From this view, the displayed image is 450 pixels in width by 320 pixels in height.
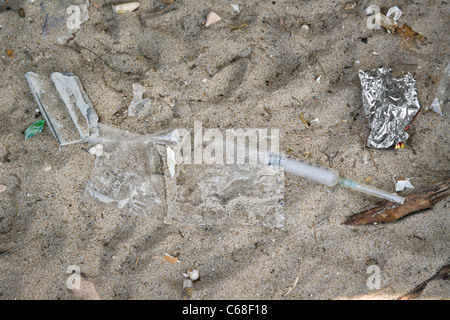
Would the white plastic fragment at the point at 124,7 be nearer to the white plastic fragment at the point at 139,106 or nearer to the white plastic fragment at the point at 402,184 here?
the white plastic fragment at the point at 139,106

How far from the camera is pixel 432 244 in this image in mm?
1908

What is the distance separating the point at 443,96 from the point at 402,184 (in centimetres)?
62

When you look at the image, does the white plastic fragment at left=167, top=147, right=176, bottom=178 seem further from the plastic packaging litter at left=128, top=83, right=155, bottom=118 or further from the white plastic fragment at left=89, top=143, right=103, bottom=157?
the white plastic fragment at left=89, top=143, right=103, bottom=157

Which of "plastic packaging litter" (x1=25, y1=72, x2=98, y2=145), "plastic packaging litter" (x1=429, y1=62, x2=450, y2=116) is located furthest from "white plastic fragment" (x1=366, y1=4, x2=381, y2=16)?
"plastic packaging litter" (x1=25, y1=72, x2=98, y2=145)

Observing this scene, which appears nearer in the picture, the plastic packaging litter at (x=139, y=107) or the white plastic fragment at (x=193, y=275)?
the white plastic fragment at (x=193, y=275)

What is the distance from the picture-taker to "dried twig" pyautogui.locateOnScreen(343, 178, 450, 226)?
6.34ft

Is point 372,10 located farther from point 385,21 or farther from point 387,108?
point 387,108

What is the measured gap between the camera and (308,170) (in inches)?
78.8

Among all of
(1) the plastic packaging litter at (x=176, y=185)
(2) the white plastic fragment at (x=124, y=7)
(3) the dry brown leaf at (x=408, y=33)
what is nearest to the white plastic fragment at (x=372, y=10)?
(3) the dry brown leaf at (x=408, y=33)

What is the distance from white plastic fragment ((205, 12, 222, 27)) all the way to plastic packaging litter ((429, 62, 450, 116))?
1.42 meters

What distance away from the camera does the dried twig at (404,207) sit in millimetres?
1934

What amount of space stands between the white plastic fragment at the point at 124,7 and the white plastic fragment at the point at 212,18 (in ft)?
1.52

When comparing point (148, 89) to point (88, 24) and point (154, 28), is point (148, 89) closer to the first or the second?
point (154, 28)

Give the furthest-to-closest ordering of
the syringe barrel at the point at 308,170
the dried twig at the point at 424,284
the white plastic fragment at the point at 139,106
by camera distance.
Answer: the white plastic fragment at the point at 139,106 < the syringe barrel at the point at 308,170 < the dried twig at the point at 424,284
